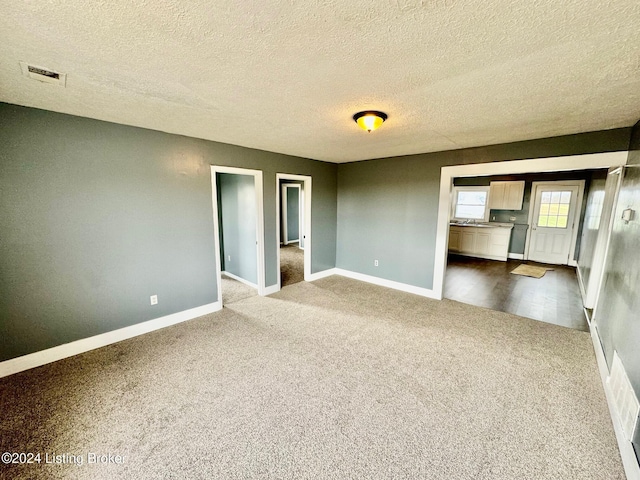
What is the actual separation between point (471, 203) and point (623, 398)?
259 inches

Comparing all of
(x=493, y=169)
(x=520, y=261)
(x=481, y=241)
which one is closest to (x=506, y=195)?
(x=481, y=241)

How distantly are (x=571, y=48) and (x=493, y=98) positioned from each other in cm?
62

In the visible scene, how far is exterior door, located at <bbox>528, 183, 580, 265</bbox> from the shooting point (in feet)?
20.2

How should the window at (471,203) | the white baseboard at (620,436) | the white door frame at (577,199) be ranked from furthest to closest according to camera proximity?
the window at (471,203), the white door frame at (577,199), the white baseboard at (620,436)

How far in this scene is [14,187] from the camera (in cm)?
218

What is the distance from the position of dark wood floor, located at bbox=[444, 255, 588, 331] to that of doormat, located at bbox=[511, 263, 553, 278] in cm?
12

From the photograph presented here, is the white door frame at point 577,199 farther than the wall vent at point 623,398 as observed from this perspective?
Yes

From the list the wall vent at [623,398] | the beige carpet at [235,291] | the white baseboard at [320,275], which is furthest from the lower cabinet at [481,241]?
the beige carpet at [235,291]

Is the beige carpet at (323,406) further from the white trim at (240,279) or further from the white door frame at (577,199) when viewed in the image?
the white door frame at (577,199)

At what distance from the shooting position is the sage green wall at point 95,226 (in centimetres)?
222

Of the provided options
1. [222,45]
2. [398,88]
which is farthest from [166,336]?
[398,88]

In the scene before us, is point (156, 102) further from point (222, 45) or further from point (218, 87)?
point (222, 45)

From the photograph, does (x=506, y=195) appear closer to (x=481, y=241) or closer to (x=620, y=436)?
(x=481, y=241)

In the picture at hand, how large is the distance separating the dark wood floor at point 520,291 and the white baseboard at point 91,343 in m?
3.97
